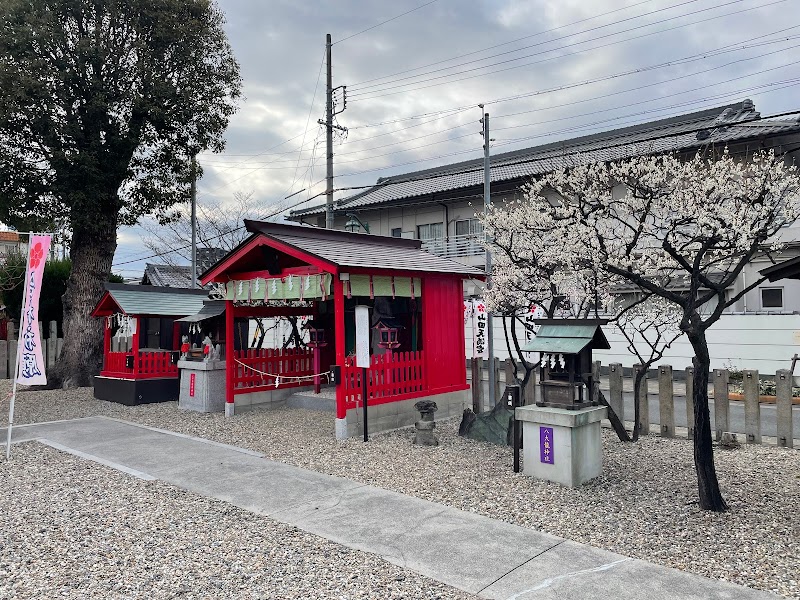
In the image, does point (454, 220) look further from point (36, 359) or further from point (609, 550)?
point (609, 550)

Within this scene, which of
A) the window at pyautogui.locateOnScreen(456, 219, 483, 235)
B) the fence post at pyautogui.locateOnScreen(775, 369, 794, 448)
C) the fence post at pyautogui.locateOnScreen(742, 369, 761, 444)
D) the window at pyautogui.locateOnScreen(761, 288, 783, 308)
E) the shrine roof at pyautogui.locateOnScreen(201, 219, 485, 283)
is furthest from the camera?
the window at pyautogui.locateOnScreen(456, 219, 483, 235)

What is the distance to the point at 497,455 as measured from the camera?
8320 mm

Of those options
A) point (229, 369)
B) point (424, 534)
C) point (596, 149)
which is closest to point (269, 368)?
point (229, 369)

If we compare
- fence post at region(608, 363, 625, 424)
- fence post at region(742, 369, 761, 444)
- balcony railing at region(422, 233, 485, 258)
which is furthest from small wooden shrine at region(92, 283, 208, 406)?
fence post at region(742, 369, 761, 444)

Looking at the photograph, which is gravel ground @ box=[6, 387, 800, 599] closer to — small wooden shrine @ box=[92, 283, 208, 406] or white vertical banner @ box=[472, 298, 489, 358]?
white vertical banner @ box=[472, 298, 489, 358]

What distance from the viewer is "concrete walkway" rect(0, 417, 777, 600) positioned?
4188 mm

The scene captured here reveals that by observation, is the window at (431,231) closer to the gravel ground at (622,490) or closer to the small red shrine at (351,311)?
the small red shrine at (351,311)

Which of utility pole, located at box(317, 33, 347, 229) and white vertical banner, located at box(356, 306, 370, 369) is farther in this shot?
utility pole, located at box(317, 33, 347, 229)

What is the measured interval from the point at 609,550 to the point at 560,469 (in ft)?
6.33

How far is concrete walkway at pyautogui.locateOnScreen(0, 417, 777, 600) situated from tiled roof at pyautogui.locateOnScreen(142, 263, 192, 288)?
26091mm

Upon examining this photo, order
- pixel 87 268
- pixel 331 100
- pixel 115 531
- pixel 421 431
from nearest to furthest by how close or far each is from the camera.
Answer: pixel 115 531 < pixel 421 431 < pixel 87 268 < pixel 331 100

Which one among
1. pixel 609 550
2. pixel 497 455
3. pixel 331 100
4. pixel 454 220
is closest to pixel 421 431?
pixel 497 455

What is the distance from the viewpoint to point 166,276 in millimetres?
34062

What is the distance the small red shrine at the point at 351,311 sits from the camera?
32.0ft
